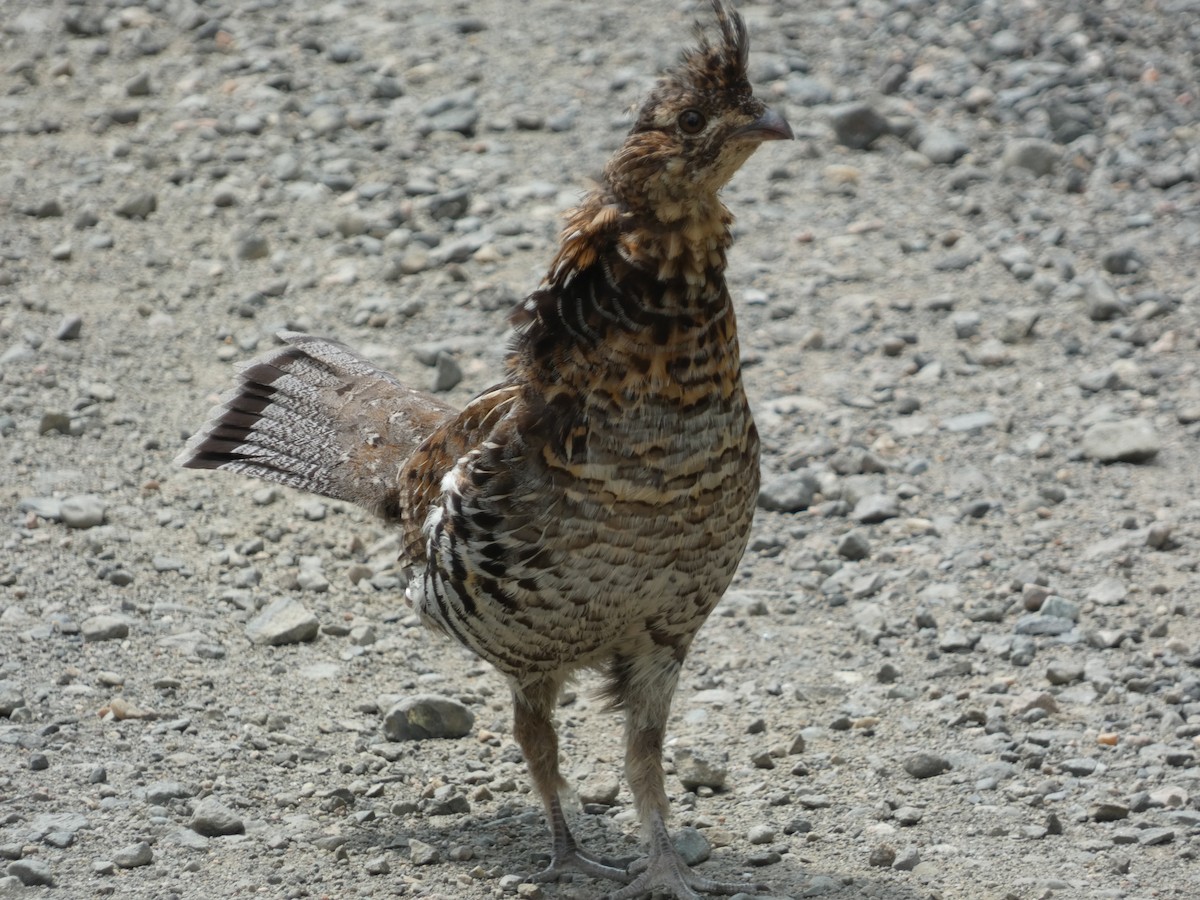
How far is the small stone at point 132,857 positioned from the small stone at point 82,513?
2.04 meters

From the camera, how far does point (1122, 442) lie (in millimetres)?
6508

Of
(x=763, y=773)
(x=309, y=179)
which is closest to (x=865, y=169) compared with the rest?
(x=309, y=179)

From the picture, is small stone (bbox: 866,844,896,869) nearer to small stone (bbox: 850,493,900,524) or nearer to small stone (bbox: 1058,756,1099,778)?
small stone (bbox: 1058,756,1099,778)

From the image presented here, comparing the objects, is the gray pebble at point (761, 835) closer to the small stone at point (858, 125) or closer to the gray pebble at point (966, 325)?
the gray pebble at point (966, 325)

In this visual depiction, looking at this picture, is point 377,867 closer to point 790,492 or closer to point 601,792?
point 601,792

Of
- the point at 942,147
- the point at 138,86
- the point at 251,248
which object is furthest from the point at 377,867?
the point at 138,86

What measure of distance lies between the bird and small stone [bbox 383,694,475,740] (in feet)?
2.52

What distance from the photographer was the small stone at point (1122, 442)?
21.3 feet

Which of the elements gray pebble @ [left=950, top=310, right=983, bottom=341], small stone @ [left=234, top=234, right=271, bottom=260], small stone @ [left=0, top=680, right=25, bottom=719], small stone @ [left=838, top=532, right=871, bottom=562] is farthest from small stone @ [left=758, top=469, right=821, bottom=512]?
small stone @ [left=234, top=234, right=271, bottom=260]

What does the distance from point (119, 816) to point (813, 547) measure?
2874 millimetres

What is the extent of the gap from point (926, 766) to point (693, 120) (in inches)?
85.3

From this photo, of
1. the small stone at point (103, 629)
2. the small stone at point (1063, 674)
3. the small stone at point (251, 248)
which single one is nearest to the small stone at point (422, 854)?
the small stone at point (103, 629)

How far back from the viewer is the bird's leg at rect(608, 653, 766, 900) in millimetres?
4484

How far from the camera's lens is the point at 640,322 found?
4012mm
